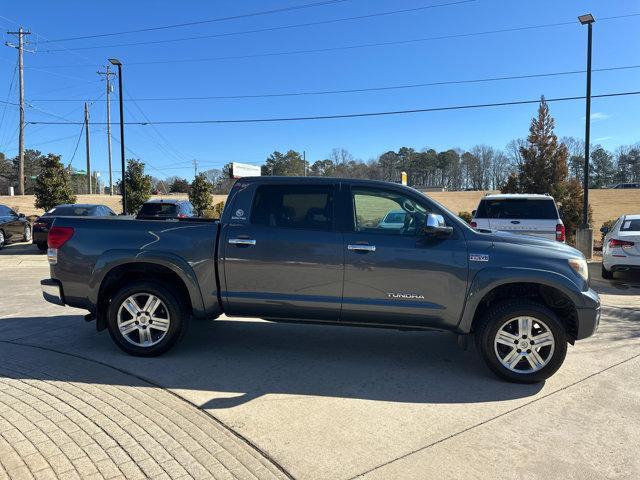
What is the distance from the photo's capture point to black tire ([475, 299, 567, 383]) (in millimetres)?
4547

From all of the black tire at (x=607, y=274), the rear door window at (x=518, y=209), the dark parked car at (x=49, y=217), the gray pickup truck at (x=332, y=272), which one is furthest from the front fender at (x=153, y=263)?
the dark parked car at (x=49, y=217)

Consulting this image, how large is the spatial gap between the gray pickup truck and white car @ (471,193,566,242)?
496cm

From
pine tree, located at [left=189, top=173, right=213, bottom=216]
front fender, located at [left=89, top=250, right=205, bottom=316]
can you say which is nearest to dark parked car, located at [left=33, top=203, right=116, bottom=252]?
front fender, located at [left=89, top=250, right=205, bottom=316]

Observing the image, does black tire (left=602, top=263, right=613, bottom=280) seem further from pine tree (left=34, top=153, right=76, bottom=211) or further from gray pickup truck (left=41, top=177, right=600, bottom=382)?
pine tree (left=34, top=153, right=76, bottom=211)

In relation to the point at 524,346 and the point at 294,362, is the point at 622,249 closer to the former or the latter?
the point at 524,346

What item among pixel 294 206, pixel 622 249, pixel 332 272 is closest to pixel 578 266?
pixel 332 272

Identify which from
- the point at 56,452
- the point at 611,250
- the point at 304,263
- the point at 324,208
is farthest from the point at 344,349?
the point at 611,250

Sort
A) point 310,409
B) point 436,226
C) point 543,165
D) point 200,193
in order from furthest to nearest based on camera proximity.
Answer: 1. point 200,193
2. point 543,165
3. point 436,226
4. point 310,409

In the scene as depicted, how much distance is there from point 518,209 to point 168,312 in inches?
299

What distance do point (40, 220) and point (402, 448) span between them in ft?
51.2

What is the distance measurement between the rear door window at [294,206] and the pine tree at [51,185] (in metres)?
22.6

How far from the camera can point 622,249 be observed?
31.7 feet

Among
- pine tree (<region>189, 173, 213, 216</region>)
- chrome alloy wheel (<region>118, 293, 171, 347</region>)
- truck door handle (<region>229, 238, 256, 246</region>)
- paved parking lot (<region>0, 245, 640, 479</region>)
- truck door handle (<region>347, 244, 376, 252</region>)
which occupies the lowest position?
paved parking lot (<region>0, 245, 640, 479</region>)

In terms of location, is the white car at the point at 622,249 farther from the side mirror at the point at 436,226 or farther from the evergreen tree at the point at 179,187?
the evergreen tree at the point at 179,187
